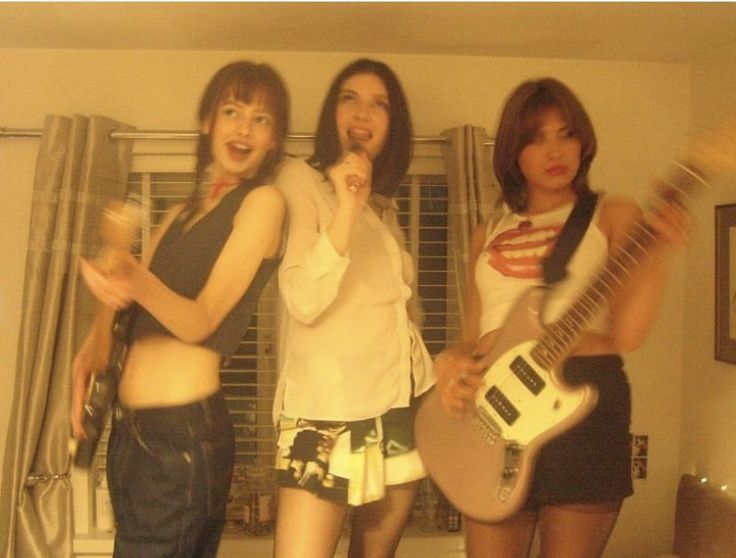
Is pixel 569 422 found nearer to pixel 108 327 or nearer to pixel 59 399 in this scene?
pixel 108 327

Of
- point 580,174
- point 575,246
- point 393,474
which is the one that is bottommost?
point 393,474

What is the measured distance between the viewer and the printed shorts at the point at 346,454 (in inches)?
36.3

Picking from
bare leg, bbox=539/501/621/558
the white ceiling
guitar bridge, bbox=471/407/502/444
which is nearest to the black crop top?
the white ceiling

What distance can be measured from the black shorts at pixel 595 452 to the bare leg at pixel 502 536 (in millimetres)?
34

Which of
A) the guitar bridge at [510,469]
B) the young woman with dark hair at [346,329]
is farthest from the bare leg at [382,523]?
the guitar bridge at [510,469]

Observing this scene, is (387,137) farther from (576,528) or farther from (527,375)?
(576,528)

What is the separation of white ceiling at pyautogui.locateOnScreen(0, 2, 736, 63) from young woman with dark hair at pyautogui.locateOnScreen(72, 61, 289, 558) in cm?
7

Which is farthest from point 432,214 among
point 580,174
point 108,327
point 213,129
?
point 108,327

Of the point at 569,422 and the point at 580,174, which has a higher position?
the point at 580,174

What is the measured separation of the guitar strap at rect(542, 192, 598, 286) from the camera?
0.90 metres

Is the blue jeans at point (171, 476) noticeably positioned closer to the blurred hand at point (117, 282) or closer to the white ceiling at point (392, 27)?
the blurred hand at point (117, 282)

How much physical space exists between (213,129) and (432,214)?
0.33m

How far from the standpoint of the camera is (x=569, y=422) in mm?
876

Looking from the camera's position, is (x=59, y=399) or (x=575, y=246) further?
(x=59, y=399)
